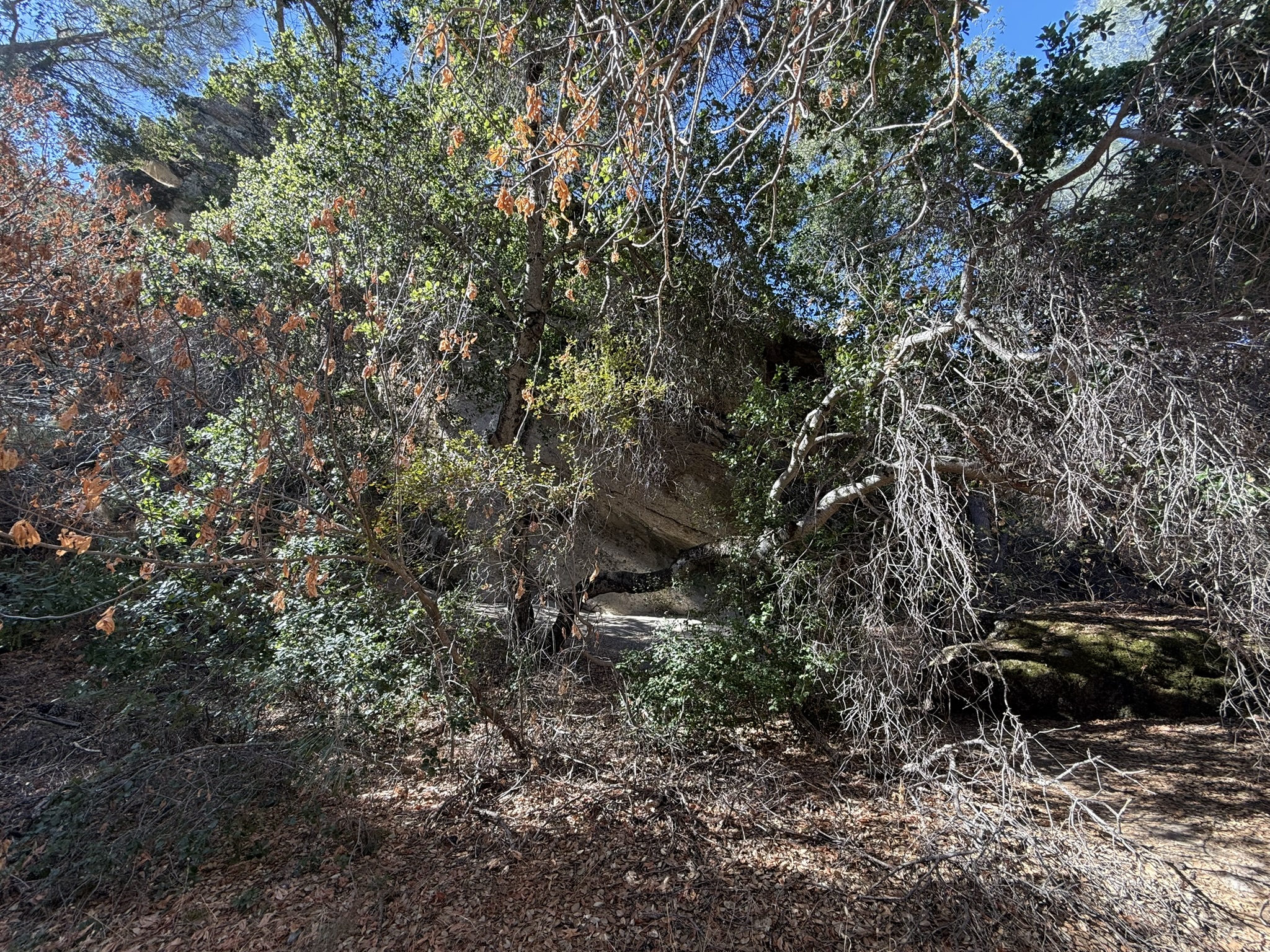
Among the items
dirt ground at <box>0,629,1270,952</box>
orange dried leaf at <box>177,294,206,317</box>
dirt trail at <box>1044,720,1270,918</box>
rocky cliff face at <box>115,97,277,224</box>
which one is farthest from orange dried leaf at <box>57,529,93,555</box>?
rocky cliff face at <box>115,97,277,224</box>

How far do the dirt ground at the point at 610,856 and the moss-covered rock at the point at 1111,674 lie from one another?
610mm

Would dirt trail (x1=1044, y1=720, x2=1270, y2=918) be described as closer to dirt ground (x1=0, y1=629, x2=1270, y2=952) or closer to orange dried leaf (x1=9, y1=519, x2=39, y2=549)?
dirt ground (x1=0, y1=629, x2=1270, y2=952)

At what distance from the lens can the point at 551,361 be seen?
629 cm

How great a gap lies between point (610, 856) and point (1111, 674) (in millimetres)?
5501

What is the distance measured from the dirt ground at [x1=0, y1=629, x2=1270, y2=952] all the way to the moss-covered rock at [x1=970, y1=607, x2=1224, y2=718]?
610 mm

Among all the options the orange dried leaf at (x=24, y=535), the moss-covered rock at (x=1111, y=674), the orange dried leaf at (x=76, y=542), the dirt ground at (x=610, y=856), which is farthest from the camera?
the moss-covered rock at (x=1111, y=674)

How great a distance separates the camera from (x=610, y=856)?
4324 millimetres

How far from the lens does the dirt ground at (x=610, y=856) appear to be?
11.9ft

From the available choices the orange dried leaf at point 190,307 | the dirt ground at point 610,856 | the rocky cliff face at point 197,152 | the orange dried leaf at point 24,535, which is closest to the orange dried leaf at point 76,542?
the orange dried leaf at point 24,535

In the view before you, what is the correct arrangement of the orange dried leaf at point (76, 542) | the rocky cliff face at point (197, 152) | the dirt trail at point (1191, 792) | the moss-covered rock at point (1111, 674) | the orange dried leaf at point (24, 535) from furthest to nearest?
the rocky cliff face at point (197, 152)
the moss-covered rock at point (1111, 674)
the dirt trail at point (1191, 792)
the orange dried leaf at point (76, 542)
the orange dried leaf at point (24, 535)

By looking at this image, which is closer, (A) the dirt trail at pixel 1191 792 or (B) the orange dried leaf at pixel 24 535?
(B) the orange dried leaf at pixel 24 535

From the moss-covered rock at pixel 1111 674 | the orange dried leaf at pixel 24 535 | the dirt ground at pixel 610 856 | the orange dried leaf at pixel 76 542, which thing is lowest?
the dirt ground at pixel 610 856

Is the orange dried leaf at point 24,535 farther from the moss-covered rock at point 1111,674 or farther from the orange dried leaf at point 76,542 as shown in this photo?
the moss-covered rock at point 1111,674

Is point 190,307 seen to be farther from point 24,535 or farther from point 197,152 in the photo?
point 197,152
